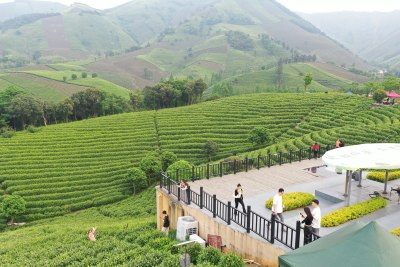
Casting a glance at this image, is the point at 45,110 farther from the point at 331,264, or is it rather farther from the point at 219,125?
the point at 331,264

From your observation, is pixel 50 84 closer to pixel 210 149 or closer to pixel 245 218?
pixel 210 149

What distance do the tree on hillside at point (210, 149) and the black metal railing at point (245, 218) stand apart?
2449 cm

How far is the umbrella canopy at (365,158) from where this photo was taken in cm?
1059

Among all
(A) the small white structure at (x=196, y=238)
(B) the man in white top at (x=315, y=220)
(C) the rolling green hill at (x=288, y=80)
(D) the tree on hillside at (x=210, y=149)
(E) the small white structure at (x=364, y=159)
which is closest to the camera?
(B) the man in white top at (x=315, y=220)

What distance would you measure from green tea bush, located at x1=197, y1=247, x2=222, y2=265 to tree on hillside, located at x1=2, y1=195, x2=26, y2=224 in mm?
24708

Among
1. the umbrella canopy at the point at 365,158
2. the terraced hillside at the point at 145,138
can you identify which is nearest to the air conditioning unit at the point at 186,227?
the umbrella canopy at the point at 365,158

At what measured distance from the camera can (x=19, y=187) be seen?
32.8m

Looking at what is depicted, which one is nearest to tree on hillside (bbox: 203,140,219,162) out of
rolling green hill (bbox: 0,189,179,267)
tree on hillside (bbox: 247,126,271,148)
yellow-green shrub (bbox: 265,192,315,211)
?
tree on hillside (bbox: 247,126,271,148)

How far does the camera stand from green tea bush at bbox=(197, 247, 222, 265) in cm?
920

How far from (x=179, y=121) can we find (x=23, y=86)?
69.2 metres

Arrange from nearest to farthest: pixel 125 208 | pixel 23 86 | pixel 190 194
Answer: pixel 190 194 → pixel 125 208 → pixel 23 86

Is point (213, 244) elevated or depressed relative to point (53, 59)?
depressed

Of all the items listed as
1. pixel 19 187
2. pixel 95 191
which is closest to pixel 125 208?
pixel 95 191

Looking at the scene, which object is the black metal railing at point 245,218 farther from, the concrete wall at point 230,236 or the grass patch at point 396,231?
the grass patch at point 396,231
